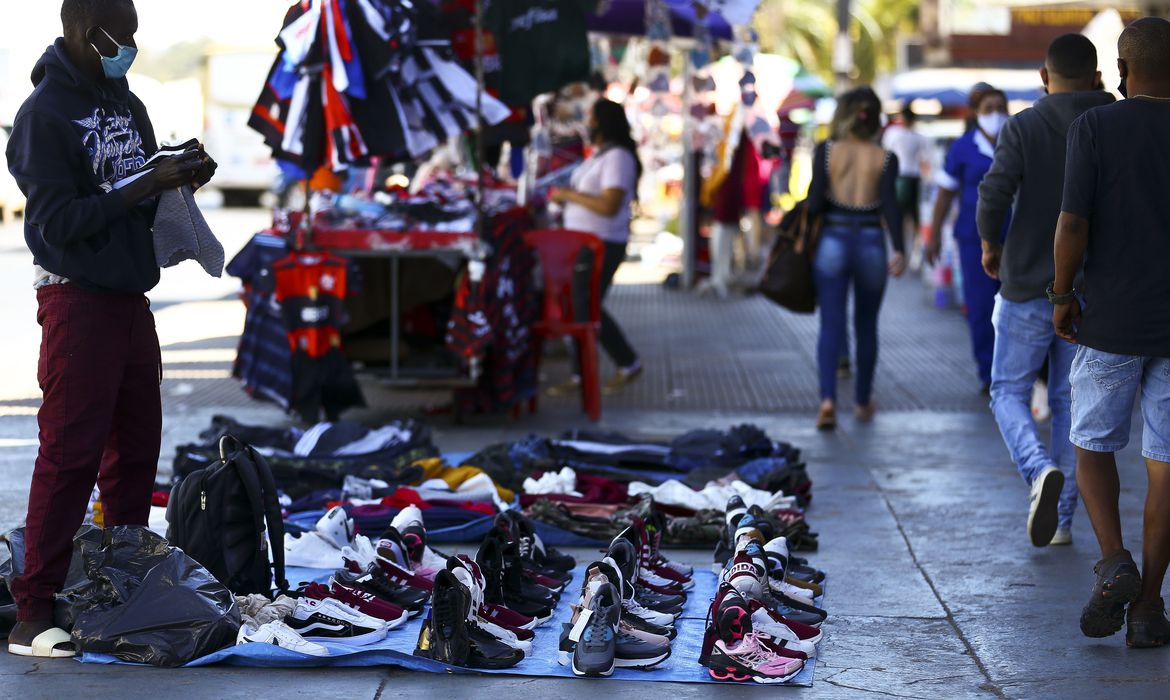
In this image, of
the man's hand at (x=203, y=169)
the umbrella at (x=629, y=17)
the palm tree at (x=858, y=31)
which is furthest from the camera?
the palm tree at (x=858, y=31)

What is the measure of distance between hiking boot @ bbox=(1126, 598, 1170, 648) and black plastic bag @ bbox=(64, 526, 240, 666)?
2.83 m

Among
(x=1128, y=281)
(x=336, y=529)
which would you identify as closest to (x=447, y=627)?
(x=336, y=529)

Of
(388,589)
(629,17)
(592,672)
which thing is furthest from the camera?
(629,17)

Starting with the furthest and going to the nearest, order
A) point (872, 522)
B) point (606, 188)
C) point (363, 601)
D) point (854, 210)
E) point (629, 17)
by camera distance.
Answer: point (629, 17) < point (606, 188) < point (854, 210) < point (872, 522) < point (363, 601)

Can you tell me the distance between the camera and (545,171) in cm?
1347

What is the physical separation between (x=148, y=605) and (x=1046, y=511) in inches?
132

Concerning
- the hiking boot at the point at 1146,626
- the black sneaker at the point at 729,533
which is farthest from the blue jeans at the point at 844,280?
the hiking boot at the point at 1146,626

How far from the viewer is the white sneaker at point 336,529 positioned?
6.04 metres

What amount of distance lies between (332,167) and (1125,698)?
18.1ft

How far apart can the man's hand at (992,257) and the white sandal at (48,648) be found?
3.81 metres

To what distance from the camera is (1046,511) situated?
19.7ft

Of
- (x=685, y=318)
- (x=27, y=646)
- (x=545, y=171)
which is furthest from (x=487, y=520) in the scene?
(x=685, y=318)

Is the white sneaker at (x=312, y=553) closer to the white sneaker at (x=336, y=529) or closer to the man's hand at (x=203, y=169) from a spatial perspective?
the white sneaker at (x=336, y=529)

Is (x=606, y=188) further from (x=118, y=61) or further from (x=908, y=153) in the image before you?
(x=908, y=153)
